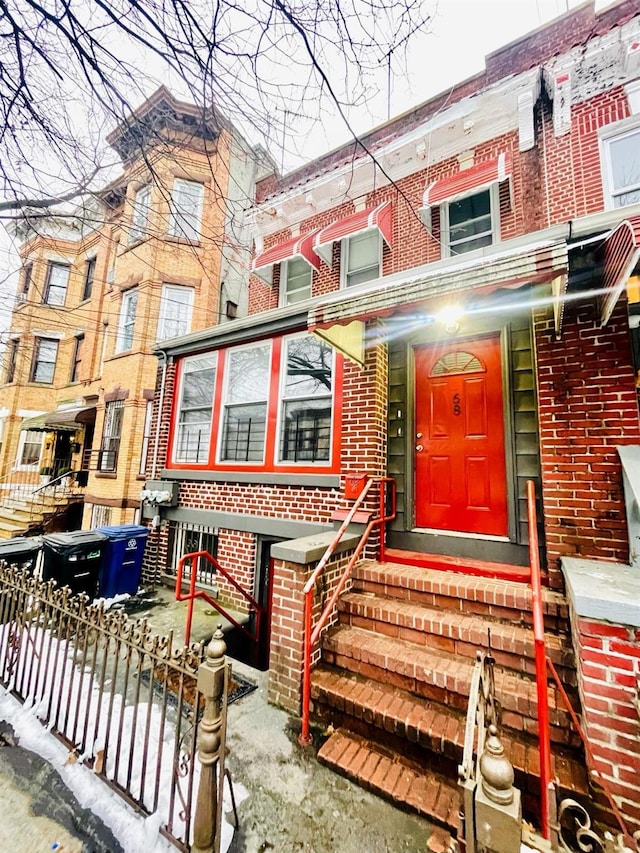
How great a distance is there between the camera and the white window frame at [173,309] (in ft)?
38.0

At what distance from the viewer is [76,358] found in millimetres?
15711

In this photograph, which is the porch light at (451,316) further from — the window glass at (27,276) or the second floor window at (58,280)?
the second floor window at (58,280)

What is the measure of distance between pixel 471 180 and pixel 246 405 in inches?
208

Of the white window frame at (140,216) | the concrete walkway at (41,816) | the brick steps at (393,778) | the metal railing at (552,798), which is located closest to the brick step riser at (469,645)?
the metal railing at (552,798)

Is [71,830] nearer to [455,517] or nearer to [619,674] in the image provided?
[619,674]

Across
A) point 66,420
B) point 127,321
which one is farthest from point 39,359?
point 127,321

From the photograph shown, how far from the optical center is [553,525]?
3584mm

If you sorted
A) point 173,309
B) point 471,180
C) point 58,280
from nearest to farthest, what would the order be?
1. point 471,180
2. point 173,309
3. point 58,280

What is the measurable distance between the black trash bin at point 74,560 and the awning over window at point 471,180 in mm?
7734

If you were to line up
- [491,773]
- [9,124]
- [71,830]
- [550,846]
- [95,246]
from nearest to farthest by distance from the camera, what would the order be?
1. [491,773]
2. [550,846]
3. [71,830]
4. [9,124]
5. [95,246]

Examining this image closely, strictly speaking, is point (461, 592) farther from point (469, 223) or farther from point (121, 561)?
point (469, 223)

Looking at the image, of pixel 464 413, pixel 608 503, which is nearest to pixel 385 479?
pixel 464 413

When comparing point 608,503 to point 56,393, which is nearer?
point 608,503

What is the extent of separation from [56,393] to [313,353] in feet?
51.5
